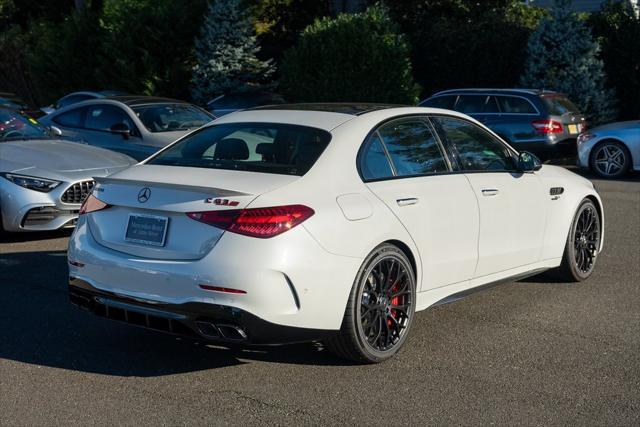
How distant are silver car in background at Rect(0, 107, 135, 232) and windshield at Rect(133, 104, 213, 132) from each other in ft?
9.84

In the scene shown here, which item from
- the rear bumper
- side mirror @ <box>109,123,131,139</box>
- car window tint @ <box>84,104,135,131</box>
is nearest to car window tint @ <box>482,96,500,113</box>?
car window tint @ <box>84,104,135,131</box>

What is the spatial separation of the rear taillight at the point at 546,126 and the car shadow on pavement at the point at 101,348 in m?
12.0

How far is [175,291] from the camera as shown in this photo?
5.21m

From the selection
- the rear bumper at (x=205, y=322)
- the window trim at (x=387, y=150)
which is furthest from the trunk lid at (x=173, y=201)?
the window trim at (x=387, y=150)

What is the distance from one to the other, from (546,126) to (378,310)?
12.4 m

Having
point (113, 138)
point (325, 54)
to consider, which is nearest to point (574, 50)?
point (325, 54)

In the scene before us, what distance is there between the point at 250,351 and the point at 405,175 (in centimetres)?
150

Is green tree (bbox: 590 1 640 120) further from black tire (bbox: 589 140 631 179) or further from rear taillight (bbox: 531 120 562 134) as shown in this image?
black tire (bbox: 589 140 631 179)

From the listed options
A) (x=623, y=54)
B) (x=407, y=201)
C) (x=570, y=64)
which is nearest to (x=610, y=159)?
(x=570, y=64)

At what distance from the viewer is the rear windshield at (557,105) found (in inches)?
693

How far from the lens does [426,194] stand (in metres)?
6.12

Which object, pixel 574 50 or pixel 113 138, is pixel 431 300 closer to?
pixel 113 138

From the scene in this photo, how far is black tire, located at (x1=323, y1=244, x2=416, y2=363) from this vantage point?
18.0 feet

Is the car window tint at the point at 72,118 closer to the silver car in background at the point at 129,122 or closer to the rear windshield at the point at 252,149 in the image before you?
the silver car in background at the point at 129,122
